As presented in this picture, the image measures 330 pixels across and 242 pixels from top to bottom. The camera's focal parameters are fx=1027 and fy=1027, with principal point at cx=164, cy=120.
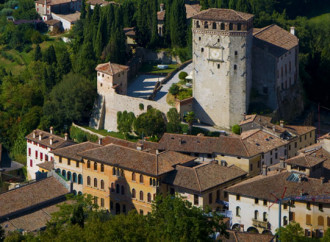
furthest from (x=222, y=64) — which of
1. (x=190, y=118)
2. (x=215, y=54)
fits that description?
(x=190, y=118)

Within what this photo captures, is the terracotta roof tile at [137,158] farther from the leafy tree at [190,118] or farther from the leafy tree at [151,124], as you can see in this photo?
the leafy tree at [190,118]

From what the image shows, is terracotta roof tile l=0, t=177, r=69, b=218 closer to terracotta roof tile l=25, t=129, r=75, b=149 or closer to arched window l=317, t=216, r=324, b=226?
terracotta roof tile l=25, t=129, r=75, b=149

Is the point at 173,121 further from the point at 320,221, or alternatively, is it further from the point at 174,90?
the point at 320,221

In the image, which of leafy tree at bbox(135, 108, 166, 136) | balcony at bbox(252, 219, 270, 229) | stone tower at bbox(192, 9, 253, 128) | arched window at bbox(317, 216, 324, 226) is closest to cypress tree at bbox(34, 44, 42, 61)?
leafy tree at bbox(135, 108, 166, 136)

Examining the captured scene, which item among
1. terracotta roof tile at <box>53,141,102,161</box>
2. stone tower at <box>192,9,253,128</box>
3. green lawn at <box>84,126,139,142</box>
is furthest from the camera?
green lawn at <box>84,126,139,142</box>

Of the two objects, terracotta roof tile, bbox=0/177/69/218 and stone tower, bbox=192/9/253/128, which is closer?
terracotta roof tile, bbox=0/177/69/218
